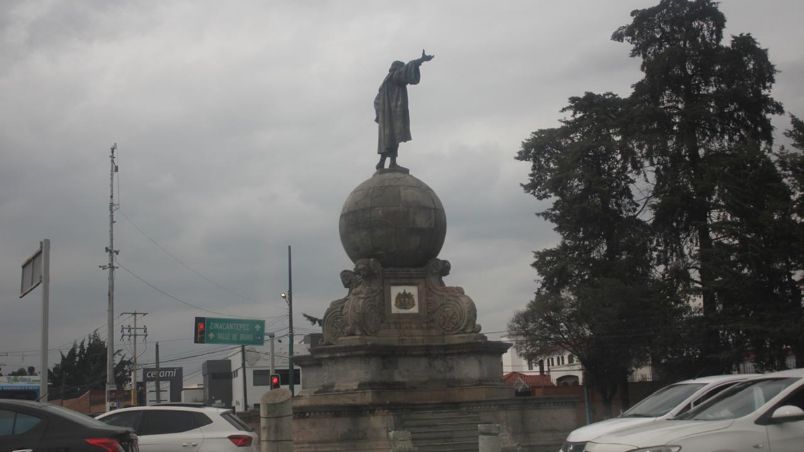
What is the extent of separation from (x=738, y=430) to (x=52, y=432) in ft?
22.3

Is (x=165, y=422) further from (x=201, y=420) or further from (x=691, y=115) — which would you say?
(x=691, y=115)

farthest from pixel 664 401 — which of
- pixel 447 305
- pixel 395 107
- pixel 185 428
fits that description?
pixel 395 107

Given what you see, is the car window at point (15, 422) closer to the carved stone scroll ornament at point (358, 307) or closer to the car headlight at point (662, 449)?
the car headlight at point (662, 449)

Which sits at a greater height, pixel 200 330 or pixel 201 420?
pixel 200 330

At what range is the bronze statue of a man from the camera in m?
26.8

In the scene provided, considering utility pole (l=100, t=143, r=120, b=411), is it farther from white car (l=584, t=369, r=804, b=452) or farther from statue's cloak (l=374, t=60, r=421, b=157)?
white car (l=584, t=369, r=804, b=452)

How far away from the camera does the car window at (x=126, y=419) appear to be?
41.8 ft

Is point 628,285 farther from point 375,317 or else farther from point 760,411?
point 760,411

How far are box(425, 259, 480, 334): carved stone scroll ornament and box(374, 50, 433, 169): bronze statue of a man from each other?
3658mm

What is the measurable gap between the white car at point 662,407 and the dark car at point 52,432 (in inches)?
194

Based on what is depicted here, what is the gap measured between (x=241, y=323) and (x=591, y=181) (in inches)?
613

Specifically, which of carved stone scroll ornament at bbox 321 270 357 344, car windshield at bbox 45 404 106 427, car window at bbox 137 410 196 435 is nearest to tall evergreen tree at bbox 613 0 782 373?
carved stone scroll ornament at bbox 321 270 357 344

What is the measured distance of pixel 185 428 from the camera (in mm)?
12656

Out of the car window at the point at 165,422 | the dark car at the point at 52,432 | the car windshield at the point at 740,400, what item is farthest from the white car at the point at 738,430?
the car window at the point at 165,422
